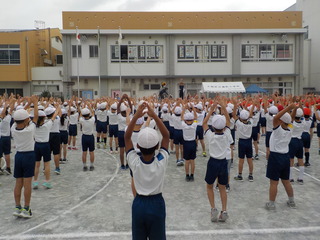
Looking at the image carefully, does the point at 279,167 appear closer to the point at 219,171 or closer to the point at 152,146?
the point at 219,171

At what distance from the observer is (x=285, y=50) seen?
107 ft

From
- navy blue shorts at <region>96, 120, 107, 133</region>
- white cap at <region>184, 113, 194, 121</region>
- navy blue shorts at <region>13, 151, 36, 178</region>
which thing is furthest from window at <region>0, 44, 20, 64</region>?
navy blue shorts at <region>13, 151, 36, 178</region>

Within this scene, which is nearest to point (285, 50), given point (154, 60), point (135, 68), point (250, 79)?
point (250, 79)

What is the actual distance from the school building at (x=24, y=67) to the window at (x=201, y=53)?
45.3 feet

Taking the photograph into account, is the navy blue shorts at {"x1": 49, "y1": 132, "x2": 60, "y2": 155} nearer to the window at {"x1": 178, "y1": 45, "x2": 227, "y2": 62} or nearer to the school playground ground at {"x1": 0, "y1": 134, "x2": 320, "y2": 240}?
the school playground ground at {"x1": 0, "y1": 134, "x2": 320, "y2": 240}

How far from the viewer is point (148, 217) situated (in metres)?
3.20

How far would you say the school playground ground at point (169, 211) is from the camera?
490 centimetres

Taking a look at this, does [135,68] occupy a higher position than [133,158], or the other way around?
[135,68]

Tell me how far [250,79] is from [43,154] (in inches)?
1154

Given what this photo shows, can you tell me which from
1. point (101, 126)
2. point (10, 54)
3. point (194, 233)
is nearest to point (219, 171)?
point (194, 233)

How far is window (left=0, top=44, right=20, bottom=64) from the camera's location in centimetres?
3198

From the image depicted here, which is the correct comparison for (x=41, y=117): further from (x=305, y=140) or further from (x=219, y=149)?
(x=305, y=140)

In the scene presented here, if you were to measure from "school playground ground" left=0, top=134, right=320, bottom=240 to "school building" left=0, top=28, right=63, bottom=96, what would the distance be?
26.7 meters

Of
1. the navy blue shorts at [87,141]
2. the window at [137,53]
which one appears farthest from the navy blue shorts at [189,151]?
the window at [137,53]
